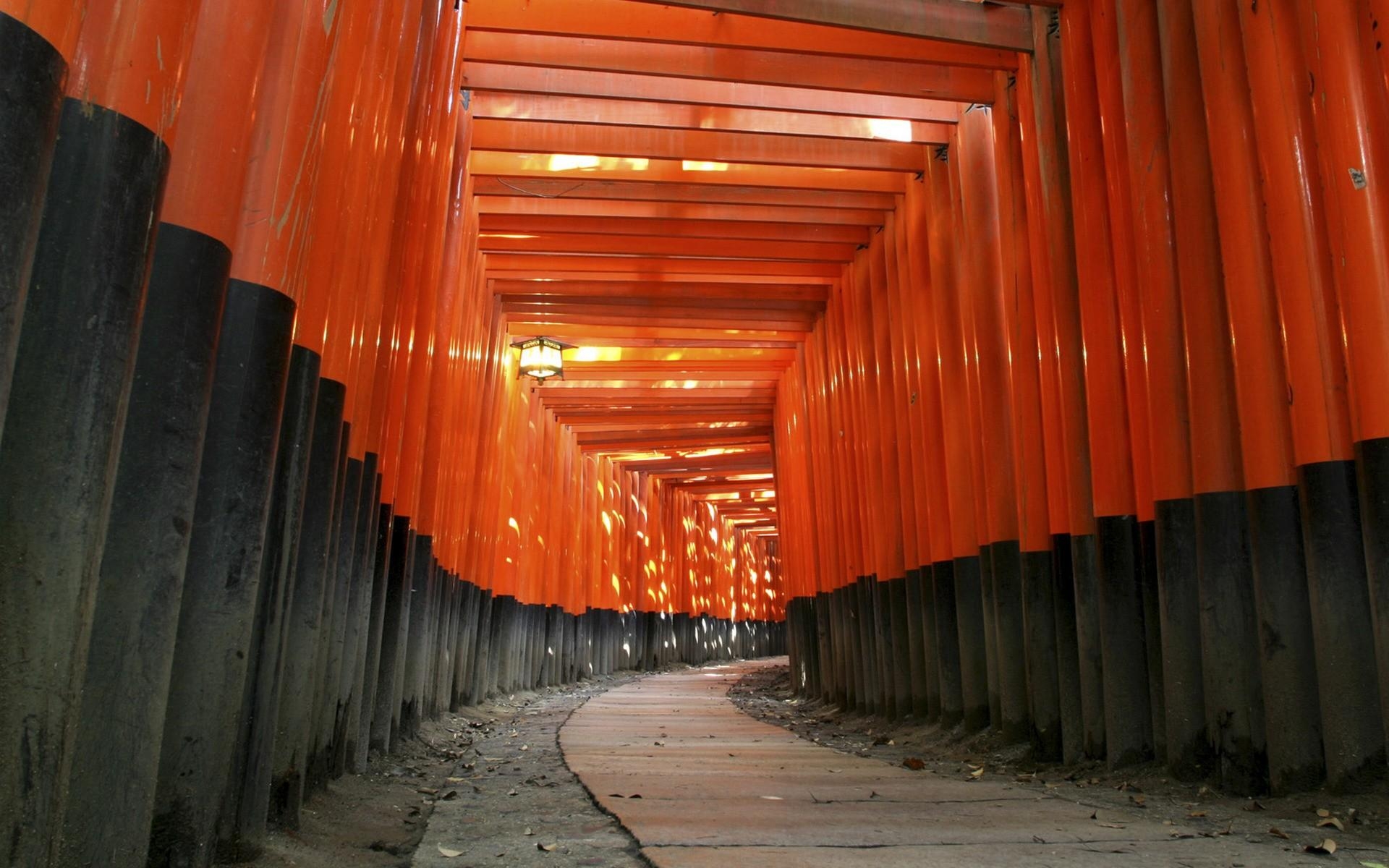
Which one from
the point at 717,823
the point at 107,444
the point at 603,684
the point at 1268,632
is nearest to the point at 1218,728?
the point at 1268,632

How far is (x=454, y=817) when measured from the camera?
3.64m

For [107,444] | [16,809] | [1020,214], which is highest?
[1020,214]

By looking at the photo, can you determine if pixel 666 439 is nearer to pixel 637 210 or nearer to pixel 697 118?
pixel 637 210

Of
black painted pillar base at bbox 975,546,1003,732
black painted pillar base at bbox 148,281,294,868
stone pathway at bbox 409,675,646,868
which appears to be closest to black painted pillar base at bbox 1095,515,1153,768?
black painted pillar base at bbox 975,546,1003,732

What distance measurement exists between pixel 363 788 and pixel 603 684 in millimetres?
11083

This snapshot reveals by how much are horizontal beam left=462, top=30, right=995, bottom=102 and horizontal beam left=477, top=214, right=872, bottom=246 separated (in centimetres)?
214

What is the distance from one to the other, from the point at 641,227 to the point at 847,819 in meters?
6.52

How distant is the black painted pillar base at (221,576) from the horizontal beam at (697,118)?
5.03 meters

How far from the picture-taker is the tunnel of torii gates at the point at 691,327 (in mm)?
1919

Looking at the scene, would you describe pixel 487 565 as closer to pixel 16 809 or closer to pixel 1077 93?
pixel 1077 93

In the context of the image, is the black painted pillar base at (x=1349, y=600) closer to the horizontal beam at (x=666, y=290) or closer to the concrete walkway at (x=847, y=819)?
the concrete walkway at (x=847, y=819)

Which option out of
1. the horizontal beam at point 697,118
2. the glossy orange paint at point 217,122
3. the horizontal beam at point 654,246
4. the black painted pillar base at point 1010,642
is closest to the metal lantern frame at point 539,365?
the horizontal beam at point 654,246

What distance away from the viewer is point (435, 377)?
6.77m

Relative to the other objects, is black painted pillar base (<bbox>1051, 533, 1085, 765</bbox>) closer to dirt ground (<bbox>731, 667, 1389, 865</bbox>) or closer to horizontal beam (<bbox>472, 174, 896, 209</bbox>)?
dirt ground (<bbox>731, 667, 1389, 865</bbox>)
